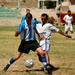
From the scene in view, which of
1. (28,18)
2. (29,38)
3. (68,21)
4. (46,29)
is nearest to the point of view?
(28,18)

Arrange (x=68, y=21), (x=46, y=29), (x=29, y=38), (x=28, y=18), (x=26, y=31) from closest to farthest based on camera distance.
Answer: (x=28, y=18) → (x=26, y=31) → (x=29, y=38) → (x=46, y=29) → (x=68, y=21)

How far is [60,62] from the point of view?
12453 millimetres

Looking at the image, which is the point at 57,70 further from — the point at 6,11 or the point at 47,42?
the point at 6,11

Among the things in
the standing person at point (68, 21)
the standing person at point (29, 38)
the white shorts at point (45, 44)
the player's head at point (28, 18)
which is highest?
the player's head at point (28, 18)

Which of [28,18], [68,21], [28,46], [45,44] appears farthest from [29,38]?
[68,21]

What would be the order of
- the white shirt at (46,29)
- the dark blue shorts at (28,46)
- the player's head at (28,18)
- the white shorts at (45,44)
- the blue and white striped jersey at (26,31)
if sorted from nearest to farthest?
the player's head at (28,18) < the blue and white striped jersey at (26,31) < the dark blue shorts at (28,46) < the white shirt at (46,29) < the white shorts at (45,44)

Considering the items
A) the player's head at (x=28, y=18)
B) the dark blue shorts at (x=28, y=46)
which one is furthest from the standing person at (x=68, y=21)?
the player's head at (x=28, y=18)

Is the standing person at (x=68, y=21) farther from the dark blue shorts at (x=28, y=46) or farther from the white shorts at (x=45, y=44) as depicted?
the dark blue shorts at (x=28, y=46)

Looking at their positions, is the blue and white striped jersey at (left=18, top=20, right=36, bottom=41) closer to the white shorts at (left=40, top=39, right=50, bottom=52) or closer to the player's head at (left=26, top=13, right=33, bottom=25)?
the player's head at (left=26, top=13, right=33, bottom=25)

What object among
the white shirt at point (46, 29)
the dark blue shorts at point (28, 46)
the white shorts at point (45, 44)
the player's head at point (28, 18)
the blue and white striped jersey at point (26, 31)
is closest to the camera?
the player's head at point (28, 18)

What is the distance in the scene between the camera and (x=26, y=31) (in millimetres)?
10039

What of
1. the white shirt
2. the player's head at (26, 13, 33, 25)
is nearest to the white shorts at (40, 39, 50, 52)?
the white shirt

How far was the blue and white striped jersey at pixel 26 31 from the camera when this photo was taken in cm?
998

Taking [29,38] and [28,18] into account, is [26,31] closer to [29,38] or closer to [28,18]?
[29,38]
